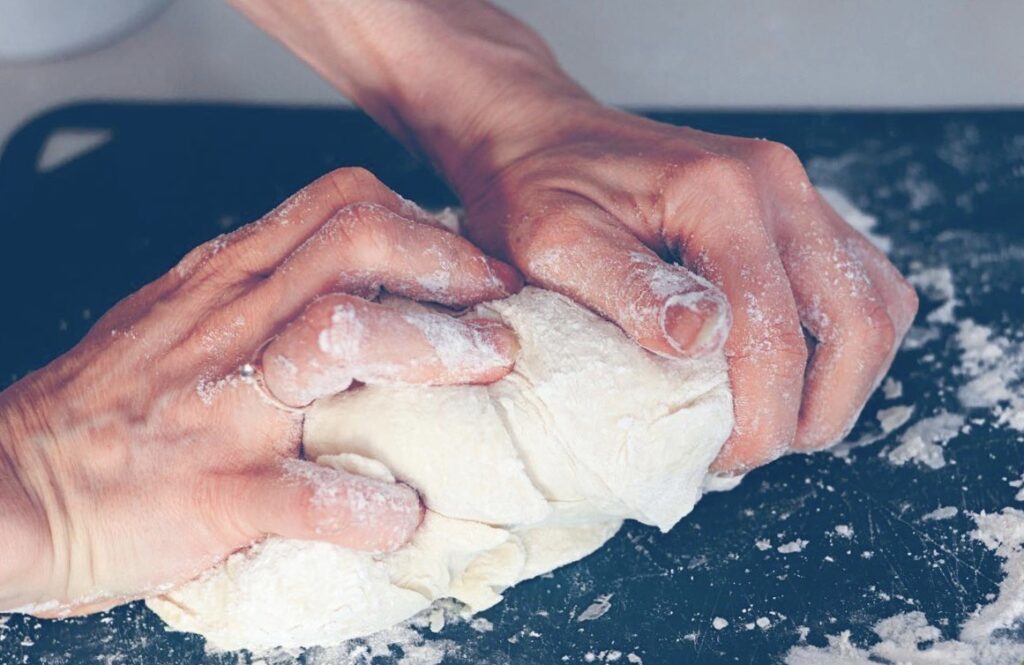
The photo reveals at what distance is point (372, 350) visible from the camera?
1.17 metres

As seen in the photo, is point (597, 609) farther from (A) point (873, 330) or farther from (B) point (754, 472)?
(A) point (873, 330)

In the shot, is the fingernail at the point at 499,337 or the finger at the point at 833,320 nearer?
the fingernail at the point at 499,337

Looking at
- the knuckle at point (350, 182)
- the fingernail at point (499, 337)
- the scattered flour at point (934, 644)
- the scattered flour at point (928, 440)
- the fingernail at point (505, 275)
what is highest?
the knuckle at point (350, 182)

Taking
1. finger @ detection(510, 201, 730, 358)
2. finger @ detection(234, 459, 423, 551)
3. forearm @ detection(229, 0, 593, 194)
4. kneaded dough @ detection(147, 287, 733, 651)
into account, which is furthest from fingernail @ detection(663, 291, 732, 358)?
forearm @ detection(229, 0, 593, 194)

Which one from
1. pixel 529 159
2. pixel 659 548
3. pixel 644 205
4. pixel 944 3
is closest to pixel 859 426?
pixel 659 548

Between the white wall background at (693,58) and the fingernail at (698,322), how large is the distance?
127 centimetres

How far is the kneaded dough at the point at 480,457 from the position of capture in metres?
1.23

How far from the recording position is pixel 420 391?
1.25 m

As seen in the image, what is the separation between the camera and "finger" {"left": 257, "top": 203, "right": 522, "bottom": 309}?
1.22 meters

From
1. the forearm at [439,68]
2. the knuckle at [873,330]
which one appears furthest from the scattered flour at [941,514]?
the forearm at [439,68]

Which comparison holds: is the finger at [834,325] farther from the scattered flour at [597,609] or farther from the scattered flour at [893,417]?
the scattered flour at [597,609]

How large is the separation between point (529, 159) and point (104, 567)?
76 cm

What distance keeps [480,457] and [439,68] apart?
68cm

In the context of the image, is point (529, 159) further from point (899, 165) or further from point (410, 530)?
point (899, 165)
